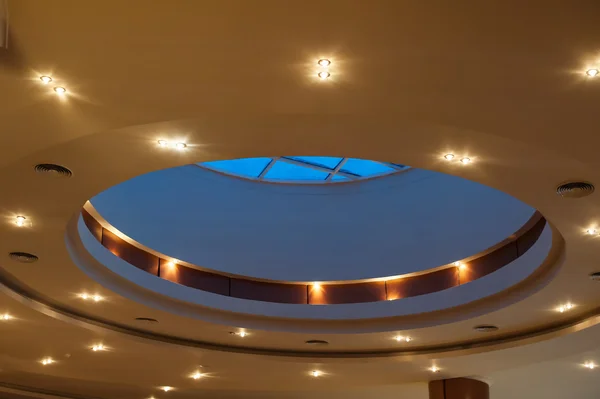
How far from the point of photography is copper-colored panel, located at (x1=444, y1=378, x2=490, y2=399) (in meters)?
17.8

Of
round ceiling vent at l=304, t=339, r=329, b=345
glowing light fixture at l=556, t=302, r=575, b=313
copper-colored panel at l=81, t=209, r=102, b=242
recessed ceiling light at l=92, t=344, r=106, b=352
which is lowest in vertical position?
recessed ceiling light at l=92, t=344, r=106, b=352

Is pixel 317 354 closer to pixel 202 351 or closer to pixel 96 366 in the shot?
pixel 202 351

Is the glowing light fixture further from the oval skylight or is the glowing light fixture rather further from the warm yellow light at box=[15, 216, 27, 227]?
the warm yellow light at box=[15, 216, 27, 227]

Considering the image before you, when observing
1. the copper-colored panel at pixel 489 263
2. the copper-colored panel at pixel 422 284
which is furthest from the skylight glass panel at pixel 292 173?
the copper-colored panel at pixel 489 263

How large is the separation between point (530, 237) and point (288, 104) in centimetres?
731

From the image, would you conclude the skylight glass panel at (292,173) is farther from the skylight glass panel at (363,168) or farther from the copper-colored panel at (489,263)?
the copper-colored panel at (489,263)

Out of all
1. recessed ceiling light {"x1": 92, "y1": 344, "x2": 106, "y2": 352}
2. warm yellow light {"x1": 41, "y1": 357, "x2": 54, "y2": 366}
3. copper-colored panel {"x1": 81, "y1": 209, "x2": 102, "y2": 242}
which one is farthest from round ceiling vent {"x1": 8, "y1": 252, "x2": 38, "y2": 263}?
warm yellow light {"x1": 41, "y1": 357, "x2": 54, "y2": 366}

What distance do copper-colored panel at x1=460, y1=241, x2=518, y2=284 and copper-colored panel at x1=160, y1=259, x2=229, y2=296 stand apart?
4.94 meters

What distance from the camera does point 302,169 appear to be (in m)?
17.8

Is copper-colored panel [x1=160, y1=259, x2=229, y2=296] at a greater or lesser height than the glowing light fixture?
greater

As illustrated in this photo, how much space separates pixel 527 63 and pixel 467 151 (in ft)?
6.51

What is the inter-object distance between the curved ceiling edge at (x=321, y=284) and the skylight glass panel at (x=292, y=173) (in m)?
2.61

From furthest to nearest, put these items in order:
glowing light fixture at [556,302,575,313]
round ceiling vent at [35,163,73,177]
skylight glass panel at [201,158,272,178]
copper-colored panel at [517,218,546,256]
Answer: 1. skylight glass panel at [201,158,272,178]
2. glowing light fixture at [556,302,575,313]
3. copper-colored panel at [517,218,546,256]
4. round ceiling vent at [35,163,73,177]

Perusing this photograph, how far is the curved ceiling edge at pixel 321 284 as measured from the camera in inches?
545
